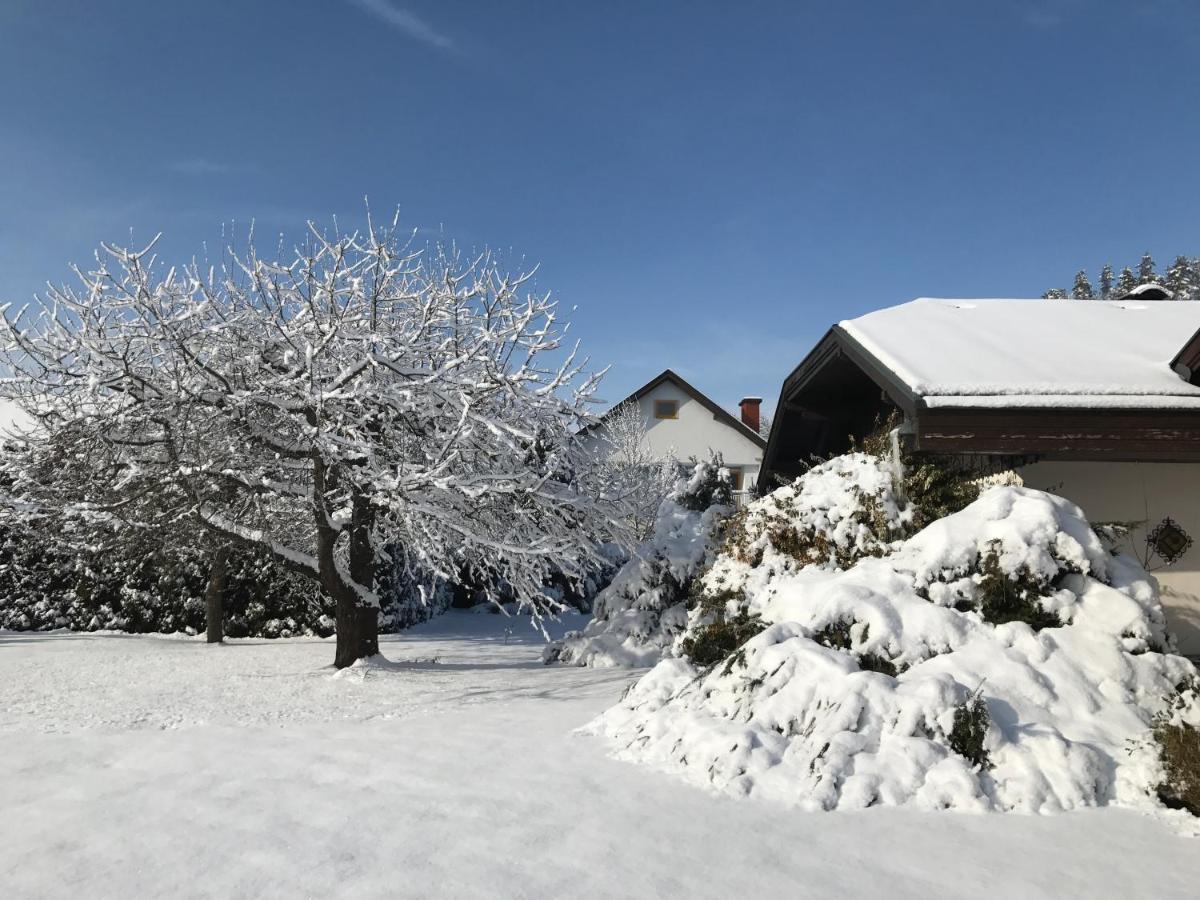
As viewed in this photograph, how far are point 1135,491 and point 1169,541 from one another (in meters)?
0.70

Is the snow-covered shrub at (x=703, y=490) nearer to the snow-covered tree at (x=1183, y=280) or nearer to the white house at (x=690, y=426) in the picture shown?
the white house at (x=690, y=426)

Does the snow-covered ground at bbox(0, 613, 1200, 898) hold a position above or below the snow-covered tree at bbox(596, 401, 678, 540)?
below

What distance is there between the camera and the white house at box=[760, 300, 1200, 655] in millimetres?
8852

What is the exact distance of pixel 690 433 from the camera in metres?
30.7

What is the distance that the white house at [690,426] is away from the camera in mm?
30406

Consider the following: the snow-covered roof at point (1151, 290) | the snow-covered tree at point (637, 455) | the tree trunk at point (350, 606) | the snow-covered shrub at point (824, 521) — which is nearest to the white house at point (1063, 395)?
the snow-covered shrub at point (824, 521)

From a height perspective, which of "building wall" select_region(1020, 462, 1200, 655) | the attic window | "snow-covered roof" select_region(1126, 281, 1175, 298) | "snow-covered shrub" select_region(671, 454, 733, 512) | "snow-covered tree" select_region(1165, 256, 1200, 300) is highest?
"snow-covered tree" select_region(1165, 256, 1200, 300)

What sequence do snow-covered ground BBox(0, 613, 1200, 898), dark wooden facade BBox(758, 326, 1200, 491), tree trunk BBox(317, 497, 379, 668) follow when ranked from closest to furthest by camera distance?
snow-covered ground BBox(0, 613, 1200, 898) < dark wooden facade BBox(758, 326, 1200, 491) < tree trunk BBox(317, 497, 379, 668)

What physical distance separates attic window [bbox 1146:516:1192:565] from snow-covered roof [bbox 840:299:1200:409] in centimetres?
200

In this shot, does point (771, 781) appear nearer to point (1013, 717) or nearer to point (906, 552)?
point (1013, 717)

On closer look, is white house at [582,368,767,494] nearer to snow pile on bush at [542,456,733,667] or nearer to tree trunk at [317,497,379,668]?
snow pile on bush at [542,456,733,667]

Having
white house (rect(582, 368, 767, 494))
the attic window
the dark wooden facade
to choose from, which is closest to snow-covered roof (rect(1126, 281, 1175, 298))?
the attic window

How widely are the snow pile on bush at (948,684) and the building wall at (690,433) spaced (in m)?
22.0

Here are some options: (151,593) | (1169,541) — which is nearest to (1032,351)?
(1169,541)
